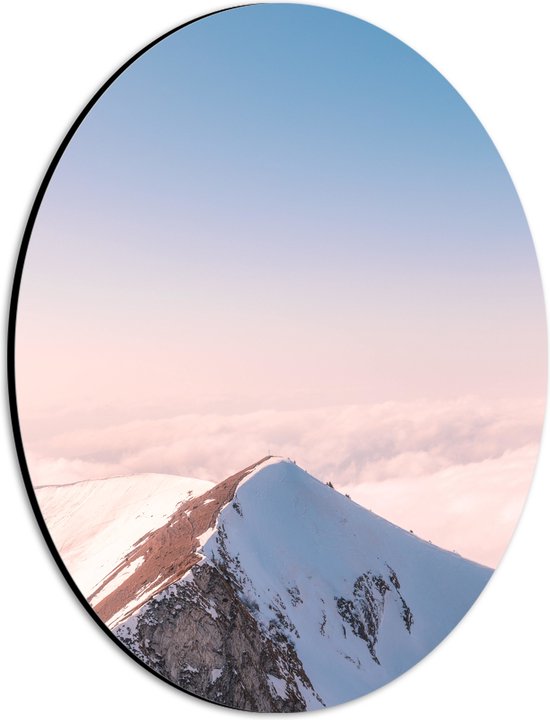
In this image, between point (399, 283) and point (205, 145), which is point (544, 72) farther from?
point (205, 145)

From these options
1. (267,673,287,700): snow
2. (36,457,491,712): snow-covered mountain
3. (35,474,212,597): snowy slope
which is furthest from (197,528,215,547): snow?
(267,673,287,700): snow

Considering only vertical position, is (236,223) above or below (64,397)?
above

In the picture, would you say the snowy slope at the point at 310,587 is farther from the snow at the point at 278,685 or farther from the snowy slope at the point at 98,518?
the snowy slope at the point at 98,518

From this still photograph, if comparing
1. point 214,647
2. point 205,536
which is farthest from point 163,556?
point 214,647

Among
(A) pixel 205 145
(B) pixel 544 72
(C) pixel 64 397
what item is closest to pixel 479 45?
(B) pixel 544 72

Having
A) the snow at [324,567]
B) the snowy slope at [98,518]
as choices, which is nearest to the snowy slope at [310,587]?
the snow at [324,567]
